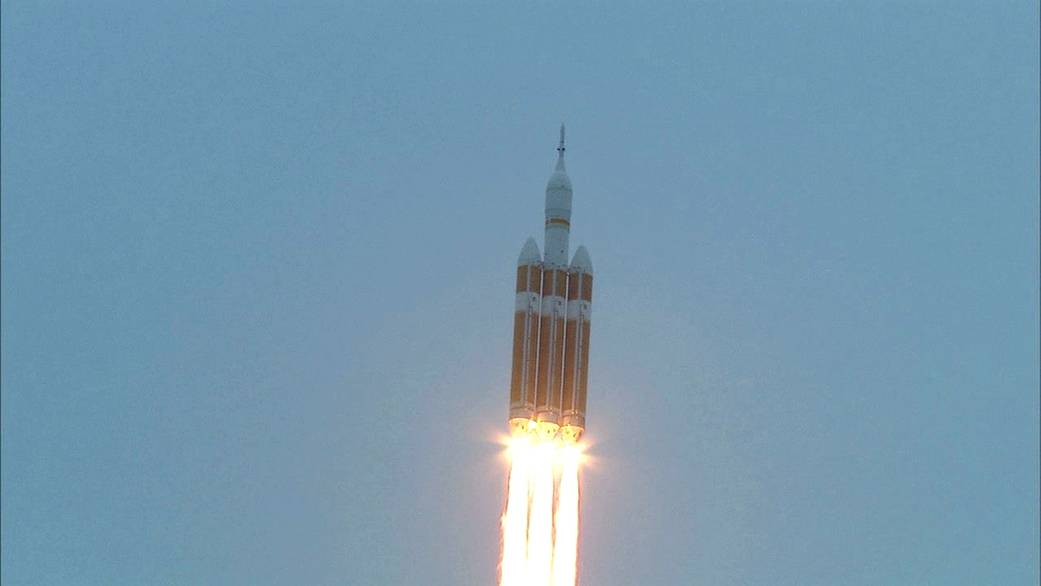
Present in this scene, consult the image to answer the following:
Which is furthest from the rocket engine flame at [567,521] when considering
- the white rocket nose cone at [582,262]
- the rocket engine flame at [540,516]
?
the white rocket nose cone at [582,262]

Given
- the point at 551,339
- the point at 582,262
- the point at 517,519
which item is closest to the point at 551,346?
the point at 551,339

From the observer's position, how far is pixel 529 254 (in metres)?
89.9

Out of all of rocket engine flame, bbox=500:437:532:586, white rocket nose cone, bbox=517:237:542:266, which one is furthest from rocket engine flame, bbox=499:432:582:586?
white rocket nose cone, bbox=517:237:542:266

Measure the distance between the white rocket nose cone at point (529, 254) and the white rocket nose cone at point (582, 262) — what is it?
1.62m

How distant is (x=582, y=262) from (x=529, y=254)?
8.29 feet

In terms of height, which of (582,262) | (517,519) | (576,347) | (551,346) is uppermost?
(582,262)

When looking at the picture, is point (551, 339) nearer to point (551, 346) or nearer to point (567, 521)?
point (551, 346)

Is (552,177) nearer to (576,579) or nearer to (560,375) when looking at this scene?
(560,375)

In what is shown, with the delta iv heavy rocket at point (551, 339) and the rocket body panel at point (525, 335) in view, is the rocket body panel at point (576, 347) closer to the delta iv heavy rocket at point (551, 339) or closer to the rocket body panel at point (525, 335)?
the delta iv heavy rocket at point (551, 339)

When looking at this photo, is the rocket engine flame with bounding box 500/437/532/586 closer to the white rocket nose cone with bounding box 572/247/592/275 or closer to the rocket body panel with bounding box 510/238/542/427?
the rocket body panel with bounding box 510/238/542/427

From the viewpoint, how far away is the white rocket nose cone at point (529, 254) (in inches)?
3531

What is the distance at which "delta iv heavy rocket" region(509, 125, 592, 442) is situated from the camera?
3433 inches

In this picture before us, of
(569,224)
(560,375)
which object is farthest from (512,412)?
(569,224)

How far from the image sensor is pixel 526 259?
8975 centimetres
